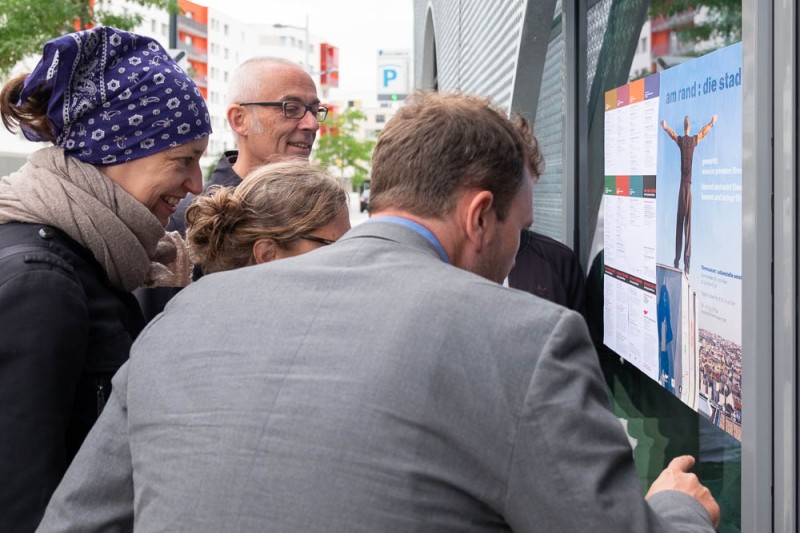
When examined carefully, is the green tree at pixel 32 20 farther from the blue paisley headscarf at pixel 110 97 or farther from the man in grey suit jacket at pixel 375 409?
the man in grey suit jacket at pixel 375 409

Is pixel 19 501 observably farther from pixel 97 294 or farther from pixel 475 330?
pixel 475 330

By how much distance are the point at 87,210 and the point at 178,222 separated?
1.69 meters

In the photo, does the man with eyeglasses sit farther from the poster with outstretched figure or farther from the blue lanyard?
the blue lanyard

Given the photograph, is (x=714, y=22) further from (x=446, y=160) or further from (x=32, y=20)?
(x=32, y=20)

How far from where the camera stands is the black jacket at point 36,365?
2.09m

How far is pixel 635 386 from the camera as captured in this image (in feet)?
12.6

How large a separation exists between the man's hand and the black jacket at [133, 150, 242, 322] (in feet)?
4.27

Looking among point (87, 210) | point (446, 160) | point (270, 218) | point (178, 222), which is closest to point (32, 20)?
point (178, 222)

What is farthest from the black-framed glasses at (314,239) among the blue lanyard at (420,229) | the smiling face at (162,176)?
the blue lanyard at (420,229)

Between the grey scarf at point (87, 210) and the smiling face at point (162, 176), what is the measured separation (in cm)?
4

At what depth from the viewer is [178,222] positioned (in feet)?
13.3

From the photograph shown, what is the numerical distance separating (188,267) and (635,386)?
171 centimetres

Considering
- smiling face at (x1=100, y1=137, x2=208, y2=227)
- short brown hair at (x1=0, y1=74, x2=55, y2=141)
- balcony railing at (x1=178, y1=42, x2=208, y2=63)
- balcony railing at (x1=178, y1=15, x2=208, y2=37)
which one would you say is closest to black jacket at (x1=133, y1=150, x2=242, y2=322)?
smiling face at (x1=100, y1=137, x2=208, y2=227)

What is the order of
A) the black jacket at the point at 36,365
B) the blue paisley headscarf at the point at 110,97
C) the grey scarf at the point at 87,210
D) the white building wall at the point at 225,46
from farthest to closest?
the white building wall at the point at 225,46 < the blue paisley headscarf at the point at 110,97 < the grey scarf at the point at 87,210 < the black jacket at the point at 36,365
